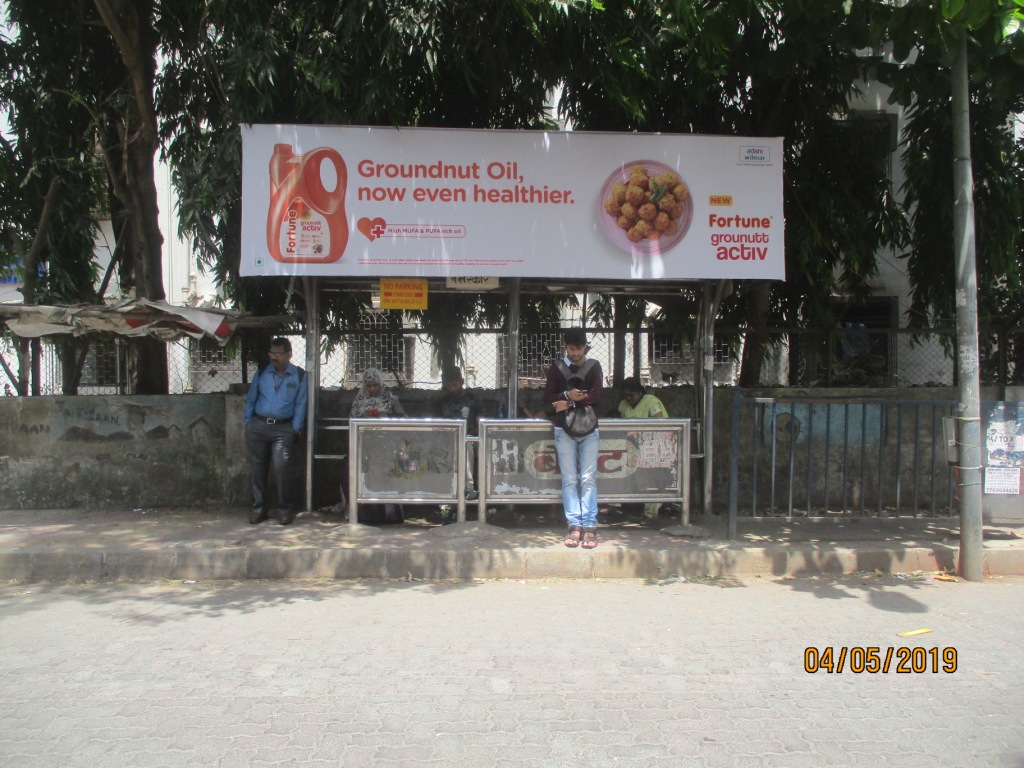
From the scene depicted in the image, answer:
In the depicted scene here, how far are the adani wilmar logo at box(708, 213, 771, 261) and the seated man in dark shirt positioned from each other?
281 cm

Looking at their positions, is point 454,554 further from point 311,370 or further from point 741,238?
point 741,238

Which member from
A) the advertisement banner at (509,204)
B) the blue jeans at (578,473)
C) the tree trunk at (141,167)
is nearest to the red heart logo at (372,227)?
the advertisement banner at (509,204)

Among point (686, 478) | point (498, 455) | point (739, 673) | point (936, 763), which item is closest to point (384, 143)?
point (498, 455)

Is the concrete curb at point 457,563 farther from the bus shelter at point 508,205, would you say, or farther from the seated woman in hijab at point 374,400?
the bus shelter at point 508,205

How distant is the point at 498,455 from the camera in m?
7.04

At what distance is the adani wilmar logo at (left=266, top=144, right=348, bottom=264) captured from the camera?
21.9 feet

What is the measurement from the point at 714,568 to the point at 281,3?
633 cm

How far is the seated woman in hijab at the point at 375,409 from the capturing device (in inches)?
294

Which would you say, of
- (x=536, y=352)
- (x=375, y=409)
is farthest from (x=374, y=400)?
(x=536, y=352)

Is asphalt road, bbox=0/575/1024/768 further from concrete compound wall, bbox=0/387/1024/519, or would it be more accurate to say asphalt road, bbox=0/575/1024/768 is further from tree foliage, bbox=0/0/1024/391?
tree foliage, bbox=0/0/1024/391

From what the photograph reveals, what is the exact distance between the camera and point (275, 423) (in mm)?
7375

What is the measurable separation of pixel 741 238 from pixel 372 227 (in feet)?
10.8
